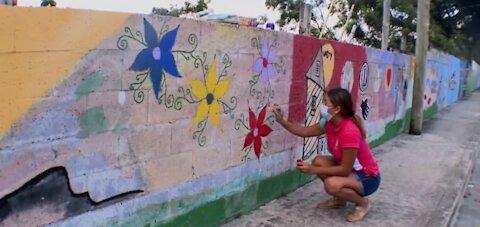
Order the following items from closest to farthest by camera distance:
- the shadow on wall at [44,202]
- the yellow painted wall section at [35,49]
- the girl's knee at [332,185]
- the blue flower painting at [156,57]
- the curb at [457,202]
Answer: the yellow painted wall section at [35,49], the shadow on wall at [44,202], the blue flower painting at [156,57], the girl's knee at [332,185], the curb at [457,202]

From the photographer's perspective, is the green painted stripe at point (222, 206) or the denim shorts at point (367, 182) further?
the denim shorts at point (367, 182)

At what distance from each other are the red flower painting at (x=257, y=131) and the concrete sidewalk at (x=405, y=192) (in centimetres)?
58

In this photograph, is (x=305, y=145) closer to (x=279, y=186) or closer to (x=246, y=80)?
(x=279, y=186)

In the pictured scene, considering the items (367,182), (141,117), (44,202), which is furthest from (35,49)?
(367,182)

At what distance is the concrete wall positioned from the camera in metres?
2.42

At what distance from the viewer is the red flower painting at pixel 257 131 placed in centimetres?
434

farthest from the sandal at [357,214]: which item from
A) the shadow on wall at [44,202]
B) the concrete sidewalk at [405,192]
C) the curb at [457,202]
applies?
the shadow on wall at [44,202]

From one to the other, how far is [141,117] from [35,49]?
0.87 meters

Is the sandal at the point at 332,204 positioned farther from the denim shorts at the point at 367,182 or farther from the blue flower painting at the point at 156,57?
the blue flower painting at the point at 156,57

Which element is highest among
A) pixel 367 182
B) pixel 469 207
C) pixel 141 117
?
pixel 141 117

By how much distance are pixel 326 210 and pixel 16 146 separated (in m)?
3.07

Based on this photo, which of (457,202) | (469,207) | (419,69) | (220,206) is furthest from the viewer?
(419,69)

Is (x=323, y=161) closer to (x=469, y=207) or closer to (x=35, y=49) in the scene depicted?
(x=469, y=207)

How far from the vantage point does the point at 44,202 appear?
258 centimetres
